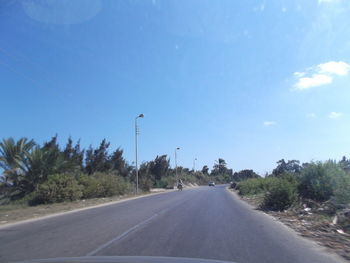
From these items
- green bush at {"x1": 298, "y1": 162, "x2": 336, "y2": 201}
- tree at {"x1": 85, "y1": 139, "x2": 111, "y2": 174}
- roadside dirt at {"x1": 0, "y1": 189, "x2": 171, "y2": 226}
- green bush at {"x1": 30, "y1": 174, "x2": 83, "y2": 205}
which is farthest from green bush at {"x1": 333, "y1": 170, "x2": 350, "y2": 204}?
tree at {"x1": 85, "y1": 139, "x2": 111, "y2": 174}

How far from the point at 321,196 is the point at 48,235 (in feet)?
51.4

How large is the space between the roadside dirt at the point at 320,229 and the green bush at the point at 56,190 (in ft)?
61.7

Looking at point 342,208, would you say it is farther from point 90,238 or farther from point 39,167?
point 39,167

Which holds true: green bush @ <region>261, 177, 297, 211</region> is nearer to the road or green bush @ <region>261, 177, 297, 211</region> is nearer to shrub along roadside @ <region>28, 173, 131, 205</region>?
the road

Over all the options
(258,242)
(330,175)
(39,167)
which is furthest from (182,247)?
(39,167)

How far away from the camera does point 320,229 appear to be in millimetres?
12188

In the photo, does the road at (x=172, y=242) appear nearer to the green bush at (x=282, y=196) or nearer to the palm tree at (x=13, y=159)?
the green bush at (x=282, y=196)

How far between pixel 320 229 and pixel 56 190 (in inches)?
869

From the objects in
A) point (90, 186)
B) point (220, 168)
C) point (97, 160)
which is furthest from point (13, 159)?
point (220, 168)

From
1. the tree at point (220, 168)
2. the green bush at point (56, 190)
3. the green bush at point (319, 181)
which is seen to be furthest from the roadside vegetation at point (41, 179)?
the tree at point (220, 168)

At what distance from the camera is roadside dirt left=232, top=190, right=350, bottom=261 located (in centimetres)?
917

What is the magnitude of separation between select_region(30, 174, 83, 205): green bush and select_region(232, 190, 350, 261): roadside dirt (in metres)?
18.8

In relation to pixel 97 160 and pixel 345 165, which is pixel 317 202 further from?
pixel 97 160

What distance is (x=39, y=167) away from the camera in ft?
101
